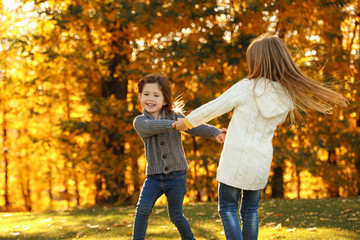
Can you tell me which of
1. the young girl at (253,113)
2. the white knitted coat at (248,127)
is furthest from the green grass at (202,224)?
the white knitted coat at (248,127)

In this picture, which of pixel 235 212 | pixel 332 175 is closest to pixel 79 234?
pixel 235 212

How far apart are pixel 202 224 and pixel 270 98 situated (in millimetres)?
3304

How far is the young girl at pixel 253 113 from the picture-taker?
2957 mm

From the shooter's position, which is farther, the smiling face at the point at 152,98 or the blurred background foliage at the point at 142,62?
the blurred background foliage at the point at 142,62

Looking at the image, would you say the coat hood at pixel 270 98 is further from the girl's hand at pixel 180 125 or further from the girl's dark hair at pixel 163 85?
the girl's dark hair at pixel 163 85

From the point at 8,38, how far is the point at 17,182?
10281 mm

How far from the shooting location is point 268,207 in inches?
293

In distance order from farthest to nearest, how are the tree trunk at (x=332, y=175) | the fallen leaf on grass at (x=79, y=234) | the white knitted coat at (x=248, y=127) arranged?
the tree trunk at (x=332, y=175) < the fallen leaf on grass at (x=79, y=234) < the white knitted coat at (x=248, y=127)

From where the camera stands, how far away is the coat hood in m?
2.95

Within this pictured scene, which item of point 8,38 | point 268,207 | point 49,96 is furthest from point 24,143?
point 268,207

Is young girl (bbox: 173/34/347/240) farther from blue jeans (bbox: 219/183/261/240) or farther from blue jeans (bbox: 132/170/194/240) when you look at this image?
blue jeans (bbox: 132/170/194/240)

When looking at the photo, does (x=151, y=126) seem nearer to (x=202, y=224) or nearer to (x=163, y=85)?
(x=163, y=85)

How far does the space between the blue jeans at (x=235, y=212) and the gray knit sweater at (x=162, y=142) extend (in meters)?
0.60

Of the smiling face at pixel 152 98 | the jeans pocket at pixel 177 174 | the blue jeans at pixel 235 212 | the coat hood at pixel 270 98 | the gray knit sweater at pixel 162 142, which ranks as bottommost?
the blue jeans at pixel 235 212
